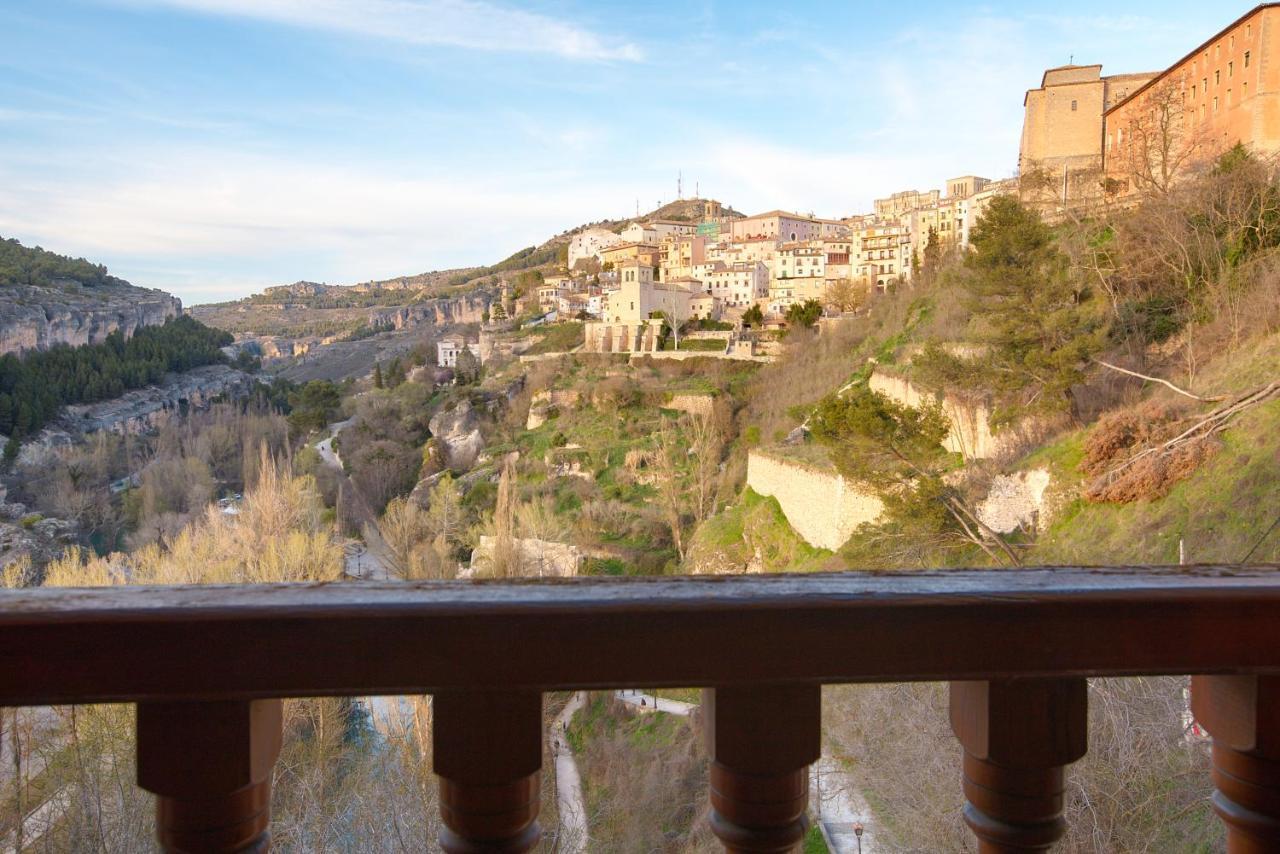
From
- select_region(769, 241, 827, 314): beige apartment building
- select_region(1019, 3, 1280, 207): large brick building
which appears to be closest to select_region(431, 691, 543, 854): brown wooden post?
select_region(1019, 3, 1280, 207): large brick building

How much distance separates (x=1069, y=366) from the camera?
10.8m

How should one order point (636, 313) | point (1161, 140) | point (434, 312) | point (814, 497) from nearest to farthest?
point (814, 497) < point (1161, 140) < point (636, 313) < point (434, 312)

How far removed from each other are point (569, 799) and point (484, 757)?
751cm

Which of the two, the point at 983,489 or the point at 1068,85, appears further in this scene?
the point at 1068,85

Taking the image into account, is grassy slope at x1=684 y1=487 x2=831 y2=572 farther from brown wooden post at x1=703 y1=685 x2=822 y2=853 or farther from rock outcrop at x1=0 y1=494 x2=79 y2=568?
rock outcrop at x1=0 y1=494 x2=79 y2=568

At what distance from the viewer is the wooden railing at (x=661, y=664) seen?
23.2 inches

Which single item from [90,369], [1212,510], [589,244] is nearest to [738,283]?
[589,244]

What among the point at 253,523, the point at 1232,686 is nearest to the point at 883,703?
the point at 1232,686

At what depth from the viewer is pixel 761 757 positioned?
0.64m

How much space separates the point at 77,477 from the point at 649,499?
19569 millimetres

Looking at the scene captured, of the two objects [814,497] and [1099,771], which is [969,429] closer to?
[814,497]

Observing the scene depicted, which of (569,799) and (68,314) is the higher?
(68,314)

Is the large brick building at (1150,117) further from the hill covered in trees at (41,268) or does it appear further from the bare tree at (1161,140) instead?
the hill covered in trees at (41,268)

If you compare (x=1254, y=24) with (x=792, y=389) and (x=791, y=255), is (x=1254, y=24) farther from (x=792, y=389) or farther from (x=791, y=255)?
(x=791, y=255)
